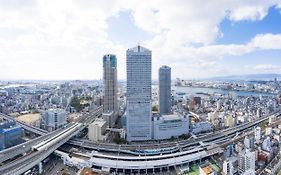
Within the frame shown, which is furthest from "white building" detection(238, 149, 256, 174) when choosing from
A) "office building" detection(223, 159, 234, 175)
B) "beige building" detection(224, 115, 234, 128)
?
"beige building" detection(224, 115, 234, 128)

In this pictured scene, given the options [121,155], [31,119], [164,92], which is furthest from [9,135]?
Result: [164,92]

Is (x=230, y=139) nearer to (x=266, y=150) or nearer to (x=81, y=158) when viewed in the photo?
(x=266, y=150)

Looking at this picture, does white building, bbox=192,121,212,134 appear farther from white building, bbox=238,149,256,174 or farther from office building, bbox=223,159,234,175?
office building, bbox=223,159,234,175

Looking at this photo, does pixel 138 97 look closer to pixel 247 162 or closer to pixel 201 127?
pixel 201 127

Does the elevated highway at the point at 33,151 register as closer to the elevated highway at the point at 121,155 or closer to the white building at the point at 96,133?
the elevated highway at the point at 121,155

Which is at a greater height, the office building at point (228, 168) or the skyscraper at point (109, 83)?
the skyscraper at point (109, 83)

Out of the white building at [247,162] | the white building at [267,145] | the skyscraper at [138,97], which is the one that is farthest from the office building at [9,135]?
the white building at [267,145]
